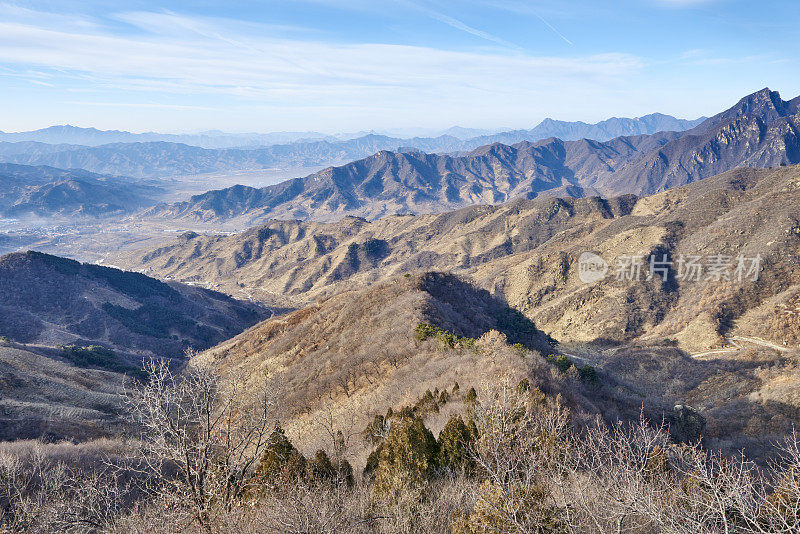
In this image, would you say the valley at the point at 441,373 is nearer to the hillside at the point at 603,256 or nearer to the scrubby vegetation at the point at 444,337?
the scrubby vegetation at the point at 444,337

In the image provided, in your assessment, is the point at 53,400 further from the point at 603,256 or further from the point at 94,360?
the point at 603,256

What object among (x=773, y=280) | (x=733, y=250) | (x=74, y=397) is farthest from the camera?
(x=733, y=250)

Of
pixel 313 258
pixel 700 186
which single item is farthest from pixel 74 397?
pixel 700 186

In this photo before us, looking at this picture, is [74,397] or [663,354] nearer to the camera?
[74,397]

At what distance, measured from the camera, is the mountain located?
280 feet

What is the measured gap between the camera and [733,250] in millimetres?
73750

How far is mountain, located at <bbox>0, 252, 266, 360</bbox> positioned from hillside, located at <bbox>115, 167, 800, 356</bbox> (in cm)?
3765

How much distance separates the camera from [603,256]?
91812 millimetres

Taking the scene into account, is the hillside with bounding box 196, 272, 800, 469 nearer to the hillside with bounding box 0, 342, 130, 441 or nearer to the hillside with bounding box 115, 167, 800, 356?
the hillside with bounding box 0, 342, 130, 441

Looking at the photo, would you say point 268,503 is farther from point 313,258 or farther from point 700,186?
point 700,186

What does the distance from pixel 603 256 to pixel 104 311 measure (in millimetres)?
121291

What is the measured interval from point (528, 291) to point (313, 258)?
347 feet

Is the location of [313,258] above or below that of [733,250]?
below

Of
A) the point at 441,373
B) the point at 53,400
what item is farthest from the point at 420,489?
the point at 53,400
